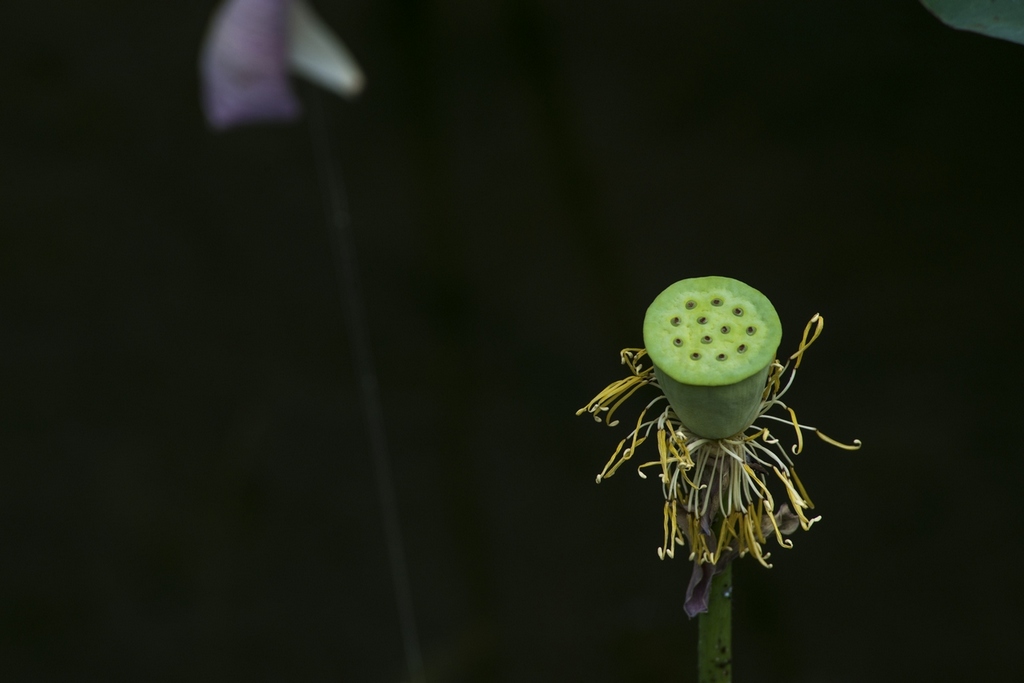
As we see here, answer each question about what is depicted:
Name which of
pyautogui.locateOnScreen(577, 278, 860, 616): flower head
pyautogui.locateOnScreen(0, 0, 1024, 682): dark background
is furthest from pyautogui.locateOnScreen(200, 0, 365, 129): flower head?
pyautogui.locateOnScreen(577, 278, 860, 616): flower head

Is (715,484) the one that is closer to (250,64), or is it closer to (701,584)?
(701,584)

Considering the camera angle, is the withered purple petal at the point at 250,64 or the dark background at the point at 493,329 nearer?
the withered purple petal at the point at 250,64

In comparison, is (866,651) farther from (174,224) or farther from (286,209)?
(174,224)

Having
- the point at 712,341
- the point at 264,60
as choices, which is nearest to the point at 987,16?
the point at 712,341

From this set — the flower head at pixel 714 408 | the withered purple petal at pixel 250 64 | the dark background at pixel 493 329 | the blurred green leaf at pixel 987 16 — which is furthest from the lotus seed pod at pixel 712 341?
the dark background at pixel 493 329

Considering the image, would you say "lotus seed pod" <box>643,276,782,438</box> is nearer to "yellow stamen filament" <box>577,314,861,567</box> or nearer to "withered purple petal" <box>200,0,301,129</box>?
"yellow stamen filament" <box>577,314,861,567</box>

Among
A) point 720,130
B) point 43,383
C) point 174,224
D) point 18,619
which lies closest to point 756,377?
point 720,130

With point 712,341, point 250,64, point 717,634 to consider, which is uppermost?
point 250,64

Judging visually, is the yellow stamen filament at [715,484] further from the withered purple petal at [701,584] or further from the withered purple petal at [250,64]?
the withered purple petal at [250,64]
